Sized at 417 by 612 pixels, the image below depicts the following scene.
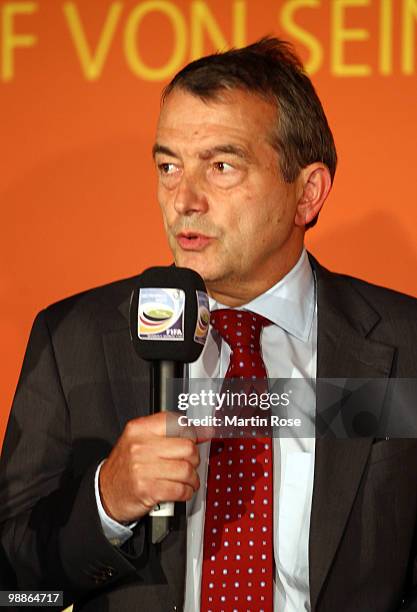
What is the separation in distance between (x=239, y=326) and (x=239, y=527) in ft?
1.23

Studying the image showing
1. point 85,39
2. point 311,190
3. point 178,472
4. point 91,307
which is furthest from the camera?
point 85,39

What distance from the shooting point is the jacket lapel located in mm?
1906

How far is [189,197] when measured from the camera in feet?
6.51

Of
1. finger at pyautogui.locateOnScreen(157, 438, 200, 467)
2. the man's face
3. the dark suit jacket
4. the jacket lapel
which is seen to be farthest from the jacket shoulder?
finger at pyautogui.locateOnScreen(157, 438, 200, 467)

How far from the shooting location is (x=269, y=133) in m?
2.11

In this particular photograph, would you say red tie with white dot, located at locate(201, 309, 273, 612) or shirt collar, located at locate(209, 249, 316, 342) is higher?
shirt collar, located at locate(209, 249, 316, 342)

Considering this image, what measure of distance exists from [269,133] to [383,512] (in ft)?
2.37

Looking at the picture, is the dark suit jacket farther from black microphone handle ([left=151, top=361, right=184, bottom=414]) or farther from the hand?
black microphone handle ([left=151, top=361, right=184, bottom=414])

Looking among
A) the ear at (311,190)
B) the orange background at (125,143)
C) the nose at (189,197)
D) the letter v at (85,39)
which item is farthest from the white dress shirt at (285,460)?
the letter v at (85,39)

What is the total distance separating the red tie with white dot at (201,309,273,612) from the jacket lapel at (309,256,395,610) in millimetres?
90

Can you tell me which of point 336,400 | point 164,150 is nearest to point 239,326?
point 336,400

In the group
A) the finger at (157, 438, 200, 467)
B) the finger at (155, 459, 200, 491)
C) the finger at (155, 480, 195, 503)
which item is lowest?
the finger at (155, 480, 195, 503)

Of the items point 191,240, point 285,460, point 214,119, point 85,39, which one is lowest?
point 285,460

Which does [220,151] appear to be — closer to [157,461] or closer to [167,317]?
[167,317]
